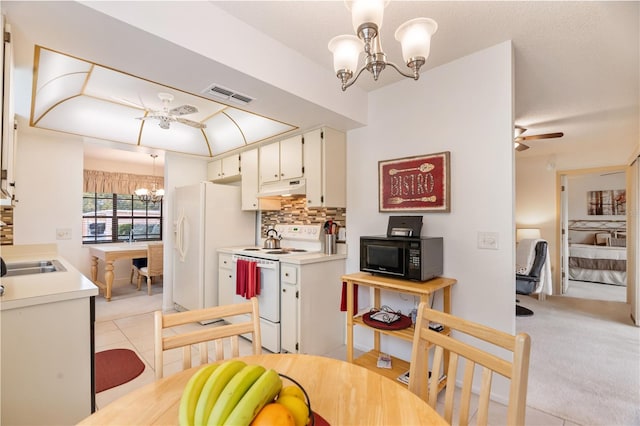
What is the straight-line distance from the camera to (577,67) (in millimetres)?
2473

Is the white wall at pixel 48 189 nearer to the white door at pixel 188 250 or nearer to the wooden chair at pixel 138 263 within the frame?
the white door at pixel 188 250

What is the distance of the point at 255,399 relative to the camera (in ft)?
2.07

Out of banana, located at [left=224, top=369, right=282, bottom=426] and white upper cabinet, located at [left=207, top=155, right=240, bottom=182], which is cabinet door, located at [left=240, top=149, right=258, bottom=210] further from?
banana, located at [left=224, top=369, right=282, bottom=426]

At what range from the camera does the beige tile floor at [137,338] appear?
199 centimetres

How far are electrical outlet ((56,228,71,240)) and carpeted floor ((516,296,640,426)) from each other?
5.06 metres

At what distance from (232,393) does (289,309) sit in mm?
2155

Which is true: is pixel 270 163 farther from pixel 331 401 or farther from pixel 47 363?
pixel 331 401

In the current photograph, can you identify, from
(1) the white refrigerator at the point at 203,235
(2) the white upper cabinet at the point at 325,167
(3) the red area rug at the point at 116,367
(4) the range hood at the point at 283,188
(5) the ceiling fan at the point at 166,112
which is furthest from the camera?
(1) the white refrigerator at the point at 203,235

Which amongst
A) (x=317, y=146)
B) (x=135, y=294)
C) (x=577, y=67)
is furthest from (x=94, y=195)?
(x=577, y=67)

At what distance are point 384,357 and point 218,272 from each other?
2.21 meters

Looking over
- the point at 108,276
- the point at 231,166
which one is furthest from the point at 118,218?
the point at 231,166

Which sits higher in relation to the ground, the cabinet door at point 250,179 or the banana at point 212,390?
the cabinet door at point 250,179

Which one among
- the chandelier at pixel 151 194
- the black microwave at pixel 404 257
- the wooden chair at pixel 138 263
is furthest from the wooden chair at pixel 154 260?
the black microwave at pixel 404 257

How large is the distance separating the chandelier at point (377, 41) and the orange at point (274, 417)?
1.24m
